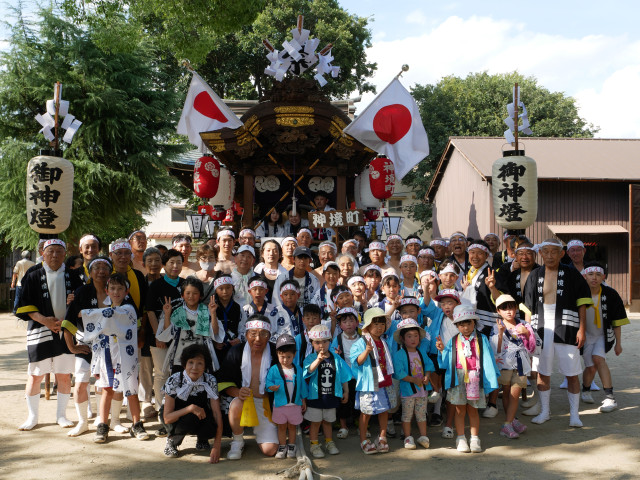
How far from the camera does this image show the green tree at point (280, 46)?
21.8 meters

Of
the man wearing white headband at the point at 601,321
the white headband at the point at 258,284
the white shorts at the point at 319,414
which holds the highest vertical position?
the white headband at the point at 258,284

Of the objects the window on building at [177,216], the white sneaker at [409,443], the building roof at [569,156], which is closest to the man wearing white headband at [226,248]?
the white sneaker at [409,443]

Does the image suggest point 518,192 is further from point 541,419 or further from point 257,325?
point 257,325

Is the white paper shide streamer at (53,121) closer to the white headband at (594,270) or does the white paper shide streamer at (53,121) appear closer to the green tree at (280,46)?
the white headband at (594,270)

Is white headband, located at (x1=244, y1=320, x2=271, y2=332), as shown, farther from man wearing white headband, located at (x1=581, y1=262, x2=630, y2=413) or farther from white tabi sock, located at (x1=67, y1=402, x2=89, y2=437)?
man wearing white headband, located at (x1=581, y1=262, x2=630, y2=413)

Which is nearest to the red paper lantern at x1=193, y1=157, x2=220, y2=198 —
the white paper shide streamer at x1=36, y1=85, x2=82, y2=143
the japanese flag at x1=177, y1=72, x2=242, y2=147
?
the japanese flag at x1=177, y1=72, x2=242, y2=147

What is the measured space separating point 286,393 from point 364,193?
683cm

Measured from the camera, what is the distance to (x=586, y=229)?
16844mm

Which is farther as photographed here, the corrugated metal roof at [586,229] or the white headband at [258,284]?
the corrugated metal roof at [586,229]

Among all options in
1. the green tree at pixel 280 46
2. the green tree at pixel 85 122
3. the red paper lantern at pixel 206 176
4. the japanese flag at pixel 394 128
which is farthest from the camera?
the green tree at pixel 280 46

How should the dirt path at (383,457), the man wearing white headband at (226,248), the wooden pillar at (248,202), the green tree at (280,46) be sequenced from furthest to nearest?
1. the green tree at (280,46)
2. the wooden pillar at (248,202)
3. the man wearing white headband at (226,248)
4. the dirt path at (383,457)

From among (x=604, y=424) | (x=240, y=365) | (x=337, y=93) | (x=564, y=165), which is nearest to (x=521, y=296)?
(x=604, y=424)

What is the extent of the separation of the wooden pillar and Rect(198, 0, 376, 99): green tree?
11655 millimetres

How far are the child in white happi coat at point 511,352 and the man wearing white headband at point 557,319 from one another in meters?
0.27
